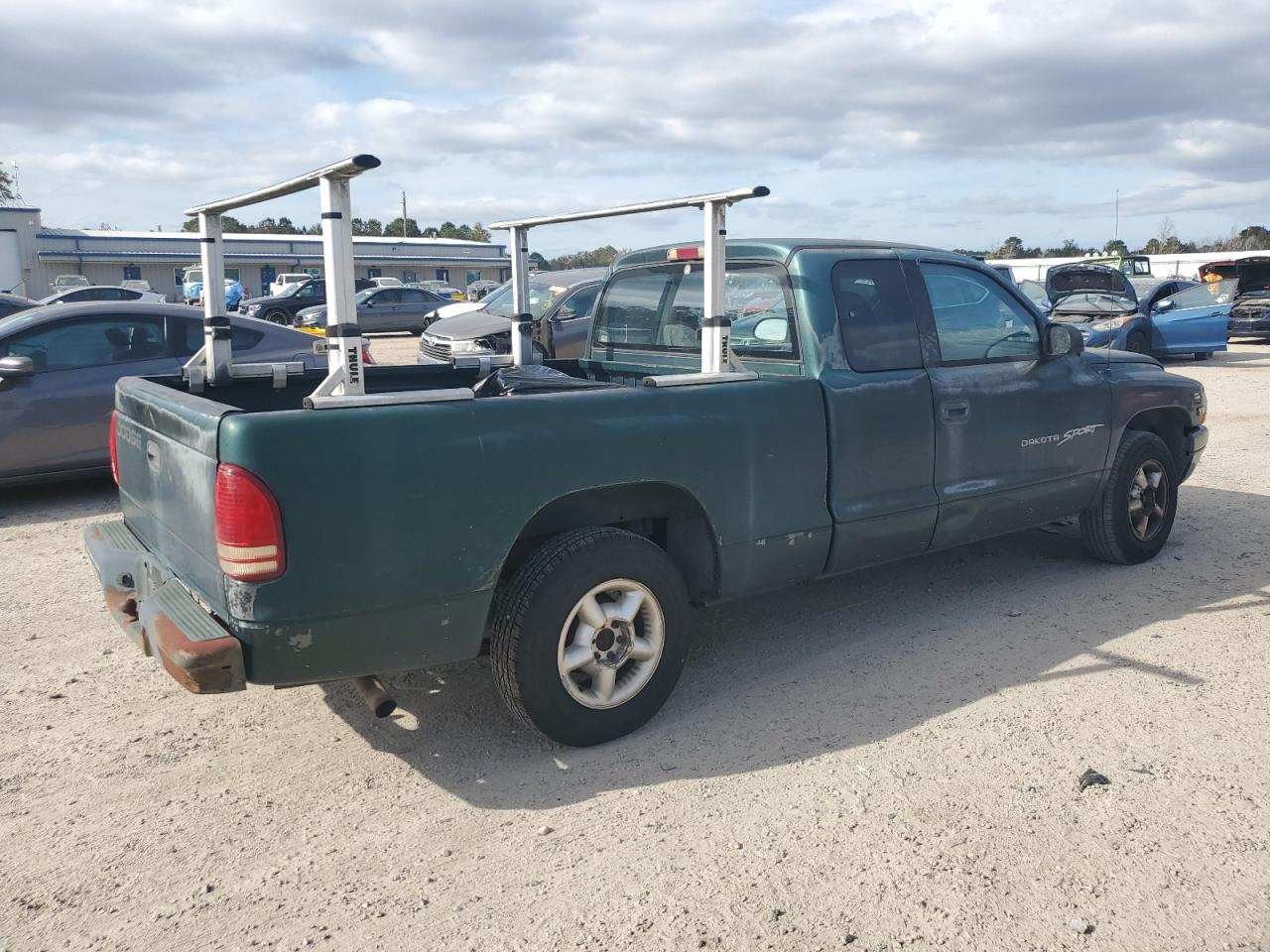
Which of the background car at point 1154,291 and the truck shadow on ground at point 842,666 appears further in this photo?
the background car at point 1154,291

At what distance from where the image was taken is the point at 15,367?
7125 millimetres

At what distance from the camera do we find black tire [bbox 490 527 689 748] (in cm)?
358

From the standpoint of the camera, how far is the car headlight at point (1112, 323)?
54.1 feet

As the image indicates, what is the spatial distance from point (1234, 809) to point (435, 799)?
2623 mm

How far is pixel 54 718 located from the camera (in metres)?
4.09

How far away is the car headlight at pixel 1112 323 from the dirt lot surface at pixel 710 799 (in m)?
12.3

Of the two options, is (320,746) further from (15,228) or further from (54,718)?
(15,228)

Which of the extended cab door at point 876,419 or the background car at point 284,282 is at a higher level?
the background car at point 284,282

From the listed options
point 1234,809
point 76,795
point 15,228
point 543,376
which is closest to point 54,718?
point 76,795

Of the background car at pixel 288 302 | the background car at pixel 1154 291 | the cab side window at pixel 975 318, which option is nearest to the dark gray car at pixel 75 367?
the cab side window at pixel 975 318

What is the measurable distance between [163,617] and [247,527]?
0.58 metres

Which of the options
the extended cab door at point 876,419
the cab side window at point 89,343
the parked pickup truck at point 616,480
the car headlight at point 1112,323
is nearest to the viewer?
the parked pickup truck at point 616,480

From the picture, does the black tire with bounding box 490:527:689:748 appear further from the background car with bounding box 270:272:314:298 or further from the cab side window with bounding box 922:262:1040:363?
the background car with bounding box 270:272:314:298

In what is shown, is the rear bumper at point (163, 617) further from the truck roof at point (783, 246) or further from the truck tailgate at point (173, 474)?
the truck roof at point (783, 246)
